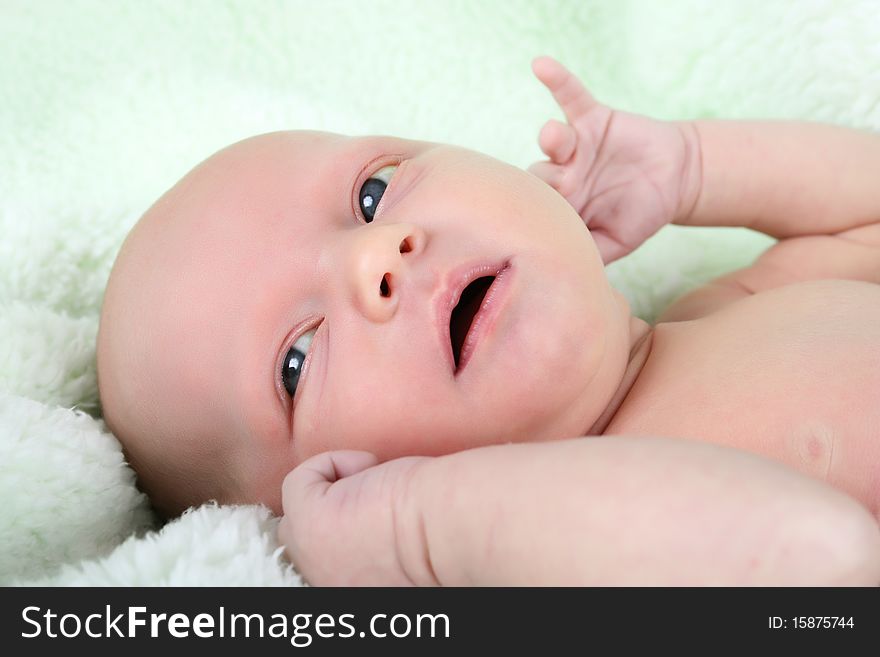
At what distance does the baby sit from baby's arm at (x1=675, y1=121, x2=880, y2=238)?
399mm

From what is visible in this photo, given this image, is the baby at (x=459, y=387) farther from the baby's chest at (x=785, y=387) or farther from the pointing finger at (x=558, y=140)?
the pointing finger at (x=558, y=140)

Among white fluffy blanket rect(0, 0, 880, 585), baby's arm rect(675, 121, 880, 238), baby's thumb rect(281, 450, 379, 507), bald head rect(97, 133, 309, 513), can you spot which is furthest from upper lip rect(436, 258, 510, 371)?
baby's arm rect(675, 121, 880, 238)

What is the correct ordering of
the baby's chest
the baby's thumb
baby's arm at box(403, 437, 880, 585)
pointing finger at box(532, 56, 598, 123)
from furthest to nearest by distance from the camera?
1. pointing finger at box(532, 56, 598, 123)
2. the baby's chest
3. the baby's thumb
4. baby's arm at box(403, 437, 880, 585)

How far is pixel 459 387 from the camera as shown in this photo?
1.18m

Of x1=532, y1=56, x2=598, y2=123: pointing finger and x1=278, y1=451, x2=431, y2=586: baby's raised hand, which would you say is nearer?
x1=278, y1=451, x2=431, y2=586: baby's raised hand

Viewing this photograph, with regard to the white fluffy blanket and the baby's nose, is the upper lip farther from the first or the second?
the white fluffy blanket

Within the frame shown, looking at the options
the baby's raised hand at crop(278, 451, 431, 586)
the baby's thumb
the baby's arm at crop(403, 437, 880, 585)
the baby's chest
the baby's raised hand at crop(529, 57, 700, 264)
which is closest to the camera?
the baby's arm at crop(403, 437, 880, 585)

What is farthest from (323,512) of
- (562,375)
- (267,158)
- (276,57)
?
(276,57)

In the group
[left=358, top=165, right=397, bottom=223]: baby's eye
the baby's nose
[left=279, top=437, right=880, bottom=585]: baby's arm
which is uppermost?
[left=358, top=165, right=397, bottom=223]: baby's eye

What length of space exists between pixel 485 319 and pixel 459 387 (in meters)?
0.10

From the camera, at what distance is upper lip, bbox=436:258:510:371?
1.19 meters

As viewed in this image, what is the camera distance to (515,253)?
1244 mm

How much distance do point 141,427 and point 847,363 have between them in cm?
106

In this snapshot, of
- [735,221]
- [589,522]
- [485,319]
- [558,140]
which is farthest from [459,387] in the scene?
[735,221]
